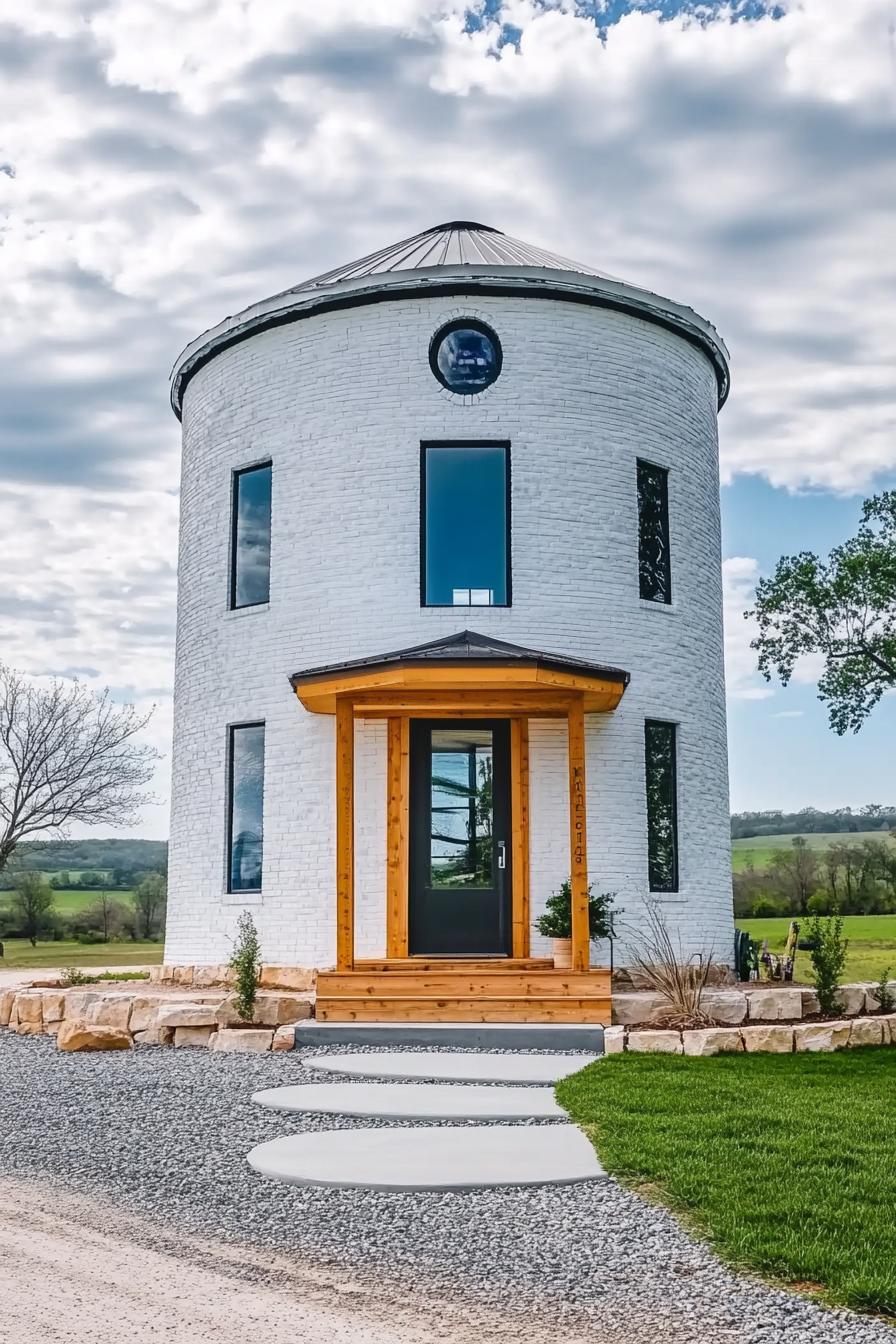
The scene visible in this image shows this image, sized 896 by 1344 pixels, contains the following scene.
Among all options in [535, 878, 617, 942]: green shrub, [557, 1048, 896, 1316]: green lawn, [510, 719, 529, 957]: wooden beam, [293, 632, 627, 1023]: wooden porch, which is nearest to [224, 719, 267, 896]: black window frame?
[293, 632, 627, 1023]: wooden porch

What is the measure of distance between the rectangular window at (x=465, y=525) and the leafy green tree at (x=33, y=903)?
84.0ft

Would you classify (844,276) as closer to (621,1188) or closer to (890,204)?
(890,204)

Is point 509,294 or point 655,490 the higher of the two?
point 509,294

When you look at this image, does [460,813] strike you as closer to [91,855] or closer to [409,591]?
[409,591]

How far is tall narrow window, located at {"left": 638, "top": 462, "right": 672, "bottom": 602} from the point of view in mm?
15023

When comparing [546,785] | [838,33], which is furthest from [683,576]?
[838,33]

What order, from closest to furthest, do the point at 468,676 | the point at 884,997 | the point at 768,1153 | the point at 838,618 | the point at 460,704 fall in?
the point at 768,1153 → the point at 468,676 → the point at 884,997 → the point at 460,704 → the point at 838,618

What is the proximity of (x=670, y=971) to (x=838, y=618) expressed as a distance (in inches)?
465

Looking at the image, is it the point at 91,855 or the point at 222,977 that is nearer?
the point at 222,977

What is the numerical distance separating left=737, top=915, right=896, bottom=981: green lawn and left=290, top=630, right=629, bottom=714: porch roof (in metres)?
8.21

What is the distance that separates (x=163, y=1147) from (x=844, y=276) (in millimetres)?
11712

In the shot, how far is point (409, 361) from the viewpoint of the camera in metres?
14.4

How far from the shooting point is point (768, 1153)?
6746mm

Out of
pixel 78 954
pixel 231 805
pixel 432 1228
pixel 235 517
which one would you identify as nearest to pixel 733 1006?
pixel 231 805
